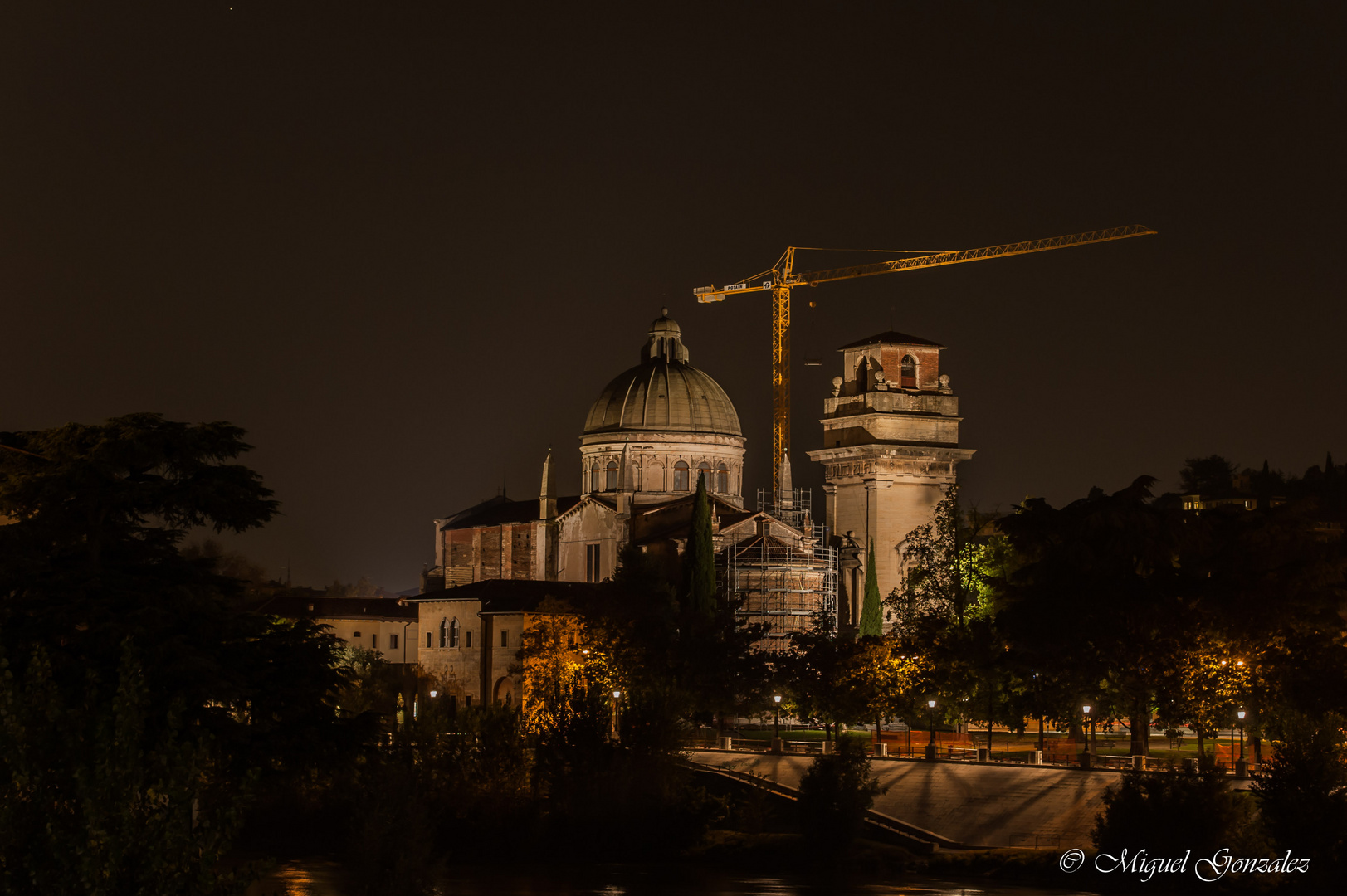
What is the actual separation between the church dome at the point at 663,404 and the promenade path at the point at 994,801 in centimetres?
4413

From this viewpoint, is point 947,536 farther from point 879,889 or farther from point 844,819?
point 879,889

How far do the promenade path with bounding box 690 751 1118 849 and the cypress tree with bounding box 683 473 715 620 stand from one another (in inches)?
767

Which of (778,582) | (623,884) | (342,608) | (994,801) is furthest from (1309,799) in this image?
(342,608)

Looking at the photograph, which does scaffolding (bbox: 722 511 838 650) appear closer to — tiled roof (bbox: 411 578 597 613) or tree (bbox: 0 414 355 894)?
tiled roof (bbox: 411 578 597 613)

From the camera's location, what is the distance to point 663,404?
95062 millimetres

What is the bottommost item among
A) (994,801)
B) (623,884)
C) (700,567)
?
(623,884)

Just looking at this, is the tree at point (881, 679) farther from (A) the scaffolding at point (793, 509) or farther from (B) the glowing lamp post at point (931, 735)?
(A) the scaffolding at point (793, 509)

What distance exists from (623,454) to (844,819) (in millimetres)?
51932

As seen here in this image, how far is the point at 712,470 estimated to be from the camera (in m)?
95.2

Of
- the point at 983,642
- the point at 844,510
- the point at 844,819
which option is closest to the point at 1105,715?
the point at 983,642

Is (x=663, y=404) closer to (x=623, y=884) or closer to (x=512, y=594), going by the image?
(x=512, y=594)

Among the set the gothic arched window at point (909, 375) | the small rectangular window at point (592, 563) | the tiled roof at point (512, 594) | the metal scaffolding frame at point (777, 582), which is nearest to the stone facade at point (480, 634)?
the tiled roof at point (512, 594)

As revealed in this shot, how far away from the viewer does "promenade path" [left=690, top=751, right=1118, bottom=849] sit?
43.2 metres

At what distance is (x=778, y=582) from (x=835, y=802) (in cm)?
4001
